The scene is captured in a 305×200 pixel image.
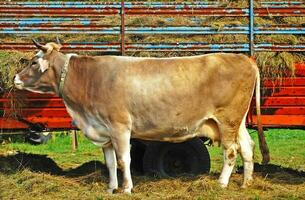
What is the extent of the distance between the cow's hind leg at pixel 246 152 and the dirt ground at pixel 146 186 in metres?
0.13

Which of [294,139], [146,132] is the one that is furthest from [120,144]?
[294,139]

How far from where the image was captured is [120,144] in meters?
9.15

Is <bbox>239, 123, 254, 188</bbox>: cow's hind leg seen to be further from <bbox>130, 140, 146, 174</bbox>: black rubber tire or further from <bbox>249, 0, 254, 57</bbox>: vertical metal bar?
<bbox>130, 140, 146, 174</bbox>: black rubber tire

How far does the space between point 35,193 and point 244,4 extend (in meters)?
4.17

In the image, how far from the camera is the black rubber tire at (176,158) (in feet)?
33.4

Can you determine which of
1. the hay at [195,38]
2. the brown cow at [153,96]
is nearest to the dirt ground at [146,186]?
the brown cow at [153,96]

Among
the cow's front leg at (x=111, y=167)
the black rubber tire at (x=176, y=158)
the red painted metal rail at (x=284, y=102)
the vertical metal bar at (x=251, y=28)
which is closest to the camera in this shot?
the cow's front leg at (x=111, y=167)

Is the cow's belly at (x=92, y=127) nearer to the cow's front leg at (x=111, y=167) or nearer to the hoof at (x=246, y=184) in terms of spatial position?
the cow's front leg at (x=111, y=167)

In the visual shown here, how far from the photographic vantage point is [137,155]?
10797 millimetres

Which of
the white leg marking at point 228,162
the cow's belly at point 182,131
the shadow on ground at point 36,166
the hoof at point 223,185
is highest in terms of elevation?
the cow's belly at point 182,131

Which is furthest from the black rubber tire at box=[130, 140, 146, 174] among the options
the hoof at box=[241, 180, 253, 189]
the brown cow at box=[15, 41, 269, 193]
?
the hoof at box=[241, 180, 253, 189]

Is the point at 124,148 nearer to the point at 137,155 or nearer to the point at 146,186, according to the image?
the point at 146,186

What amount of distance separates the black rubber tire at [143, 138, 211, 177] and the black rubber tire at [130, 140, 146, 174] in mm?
403

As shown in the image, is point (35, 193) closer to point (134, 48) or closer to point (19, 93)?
point (19, 93)
